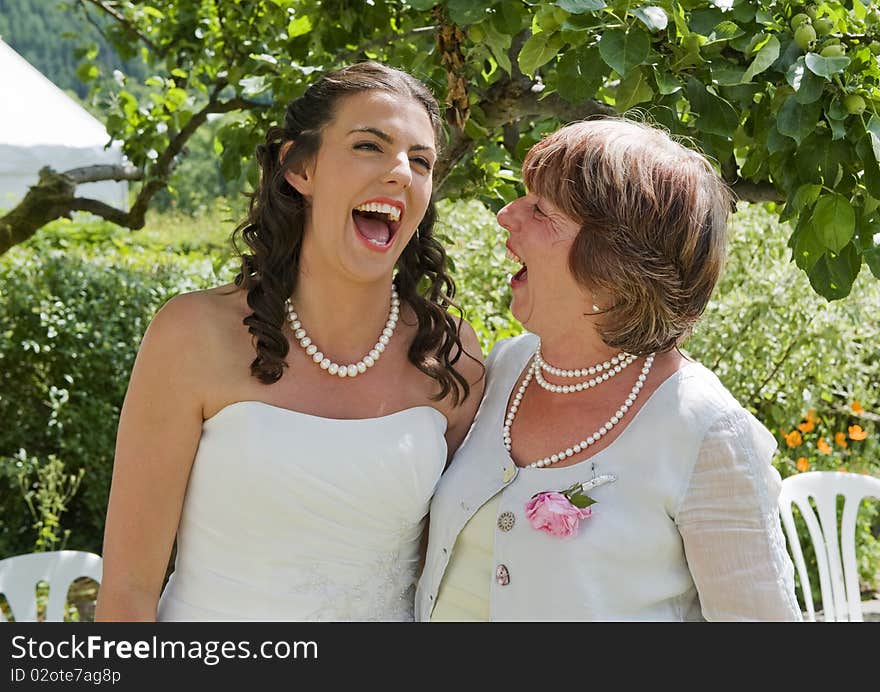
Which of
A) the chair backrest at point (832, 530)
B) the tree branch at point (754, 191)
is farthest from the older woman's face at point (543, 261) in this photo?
the chair backrest at point (832, 530)

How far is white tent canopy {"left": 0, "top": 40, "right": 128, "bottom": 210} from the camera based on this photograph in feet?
23.5

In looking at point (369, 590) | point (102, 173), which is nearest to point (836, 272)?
point (369, 590)

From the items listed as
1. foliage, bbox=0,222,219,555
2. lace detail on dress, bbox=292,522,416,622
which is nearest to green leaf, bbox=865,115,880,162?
lace detail on dress, bbox=292,522,416,622

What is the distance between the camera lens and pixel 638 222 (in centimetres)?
193

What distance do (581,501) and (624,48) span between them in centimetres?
84

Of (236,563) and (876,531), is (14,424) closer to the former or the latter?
Answer: (236,563)

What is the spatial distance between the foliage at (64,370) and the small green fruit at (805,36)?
4.63 meters

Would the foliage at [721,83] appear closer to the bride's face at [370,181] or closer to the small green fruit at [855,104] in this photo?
the small green fruit at [855,104]

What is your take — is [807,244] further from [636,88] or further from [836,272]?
[636,88]

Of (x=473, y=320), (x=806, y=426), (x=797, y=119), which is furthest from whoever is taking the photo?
(x=806, y=426)

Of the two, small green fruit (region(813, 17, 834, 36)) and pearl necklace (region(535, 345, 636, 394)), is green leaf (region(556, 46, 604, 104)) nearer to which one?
small green fruit (region(813, 17, 834, 36))

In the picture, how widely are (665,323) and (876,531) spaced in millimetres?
4633
